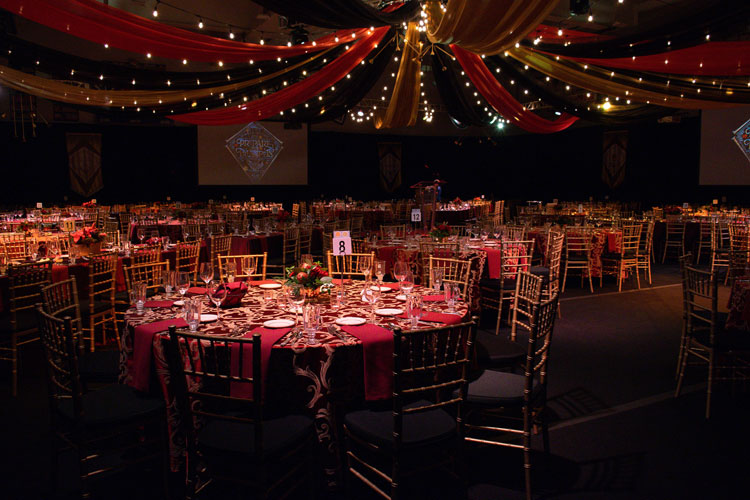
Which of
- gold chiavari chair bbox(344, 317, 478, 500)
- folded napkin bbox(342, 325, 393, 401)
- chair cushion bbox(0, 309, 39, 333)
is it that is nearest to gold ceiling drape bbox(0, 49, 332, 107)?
chair cushion bbox(0, 309, 39, 333)

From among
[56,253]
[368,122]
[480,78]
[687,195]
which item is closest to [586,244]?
[480,78]

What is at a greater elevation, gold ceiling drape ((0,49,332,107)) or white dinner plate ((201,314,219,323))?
gold ceiling drape ((0,49,332,107))

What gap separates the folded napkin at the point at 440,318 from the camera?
3078 mm

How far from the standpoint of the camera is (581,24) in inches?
440

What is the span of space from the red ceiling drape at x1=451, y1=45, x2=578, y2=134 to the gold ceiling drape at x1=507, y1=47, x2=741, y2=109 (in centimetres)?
91

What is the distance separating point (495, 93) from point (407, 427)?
5.34 m

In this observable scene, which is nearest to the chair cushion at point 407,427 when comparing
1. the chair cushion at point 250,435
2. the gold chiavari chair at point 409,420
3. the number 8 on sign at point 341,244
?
the gold chiavari chair at point 409,420

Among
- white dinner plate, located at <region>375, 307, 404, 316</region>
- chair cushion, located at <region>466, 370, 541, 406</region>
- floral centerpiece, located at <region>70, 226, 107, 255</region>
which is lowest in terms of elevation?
chair cushion, located at <region>466, 370, 541, 406</region>

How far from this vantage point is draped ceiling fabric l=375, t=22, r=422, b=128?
18.6ft

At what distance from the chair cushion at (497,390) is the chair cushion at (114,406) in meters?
1.66

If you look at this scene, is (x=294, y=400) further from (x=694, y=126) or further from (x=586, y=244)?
(x=694, y=126)

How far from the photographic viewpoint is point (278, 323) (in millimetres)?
2961

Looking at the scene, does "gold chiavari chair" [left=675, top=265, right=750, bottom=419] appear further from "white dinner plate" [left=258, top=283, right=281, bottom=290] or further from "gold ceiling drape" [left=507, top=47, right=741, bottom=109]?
"white dinner plate" [left=258, top=283, right=281, bottom=290]

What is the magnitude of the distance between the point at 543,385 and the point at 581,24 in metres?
10.5
